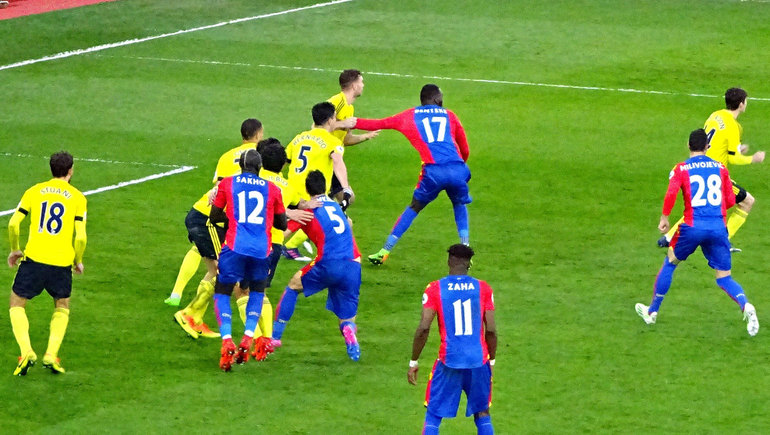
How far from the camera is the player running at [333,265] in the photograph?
1310 cm

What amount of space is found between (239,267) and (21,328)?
2.03m

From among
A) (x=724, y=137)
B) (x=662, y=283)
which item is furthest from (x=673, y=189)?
(x=724, y=137)

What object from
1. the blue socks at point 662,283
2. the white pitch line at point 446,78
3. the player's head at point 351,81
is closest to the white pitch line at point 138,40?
the white pitch line at point 446,78

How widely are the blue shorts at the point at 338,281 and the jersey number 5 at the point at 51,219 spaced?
229cm

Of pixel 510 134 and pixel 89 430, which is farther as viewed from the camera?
pixel 510 134

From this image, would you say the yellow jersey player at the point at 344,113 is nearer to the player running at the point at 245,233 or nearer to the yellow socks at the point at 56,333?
the player running at the point at 245,233

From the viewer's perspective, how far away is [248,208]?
12.7 meters

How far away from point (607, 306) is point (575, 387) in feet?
8.03

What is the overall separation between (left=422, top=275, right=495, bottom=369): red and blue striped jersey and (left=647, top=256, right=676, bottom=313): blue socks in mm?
4041

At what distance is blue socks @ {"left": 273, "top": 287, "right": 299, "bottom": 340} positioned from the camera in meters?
13.4

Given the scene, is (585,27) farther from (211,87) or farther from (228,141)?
(228,141)

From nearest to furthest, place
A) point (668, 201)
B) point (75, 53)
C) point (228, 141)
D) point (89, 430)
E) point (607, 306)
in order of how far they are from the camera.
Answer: point (89, 430), point (668, 201), point (607, 306), point (228, 141), point (75, 53)

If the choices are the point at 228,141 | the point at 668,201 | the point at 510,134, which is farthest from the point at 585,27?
the point at 668,201

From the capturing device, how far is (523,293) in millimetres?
15328
